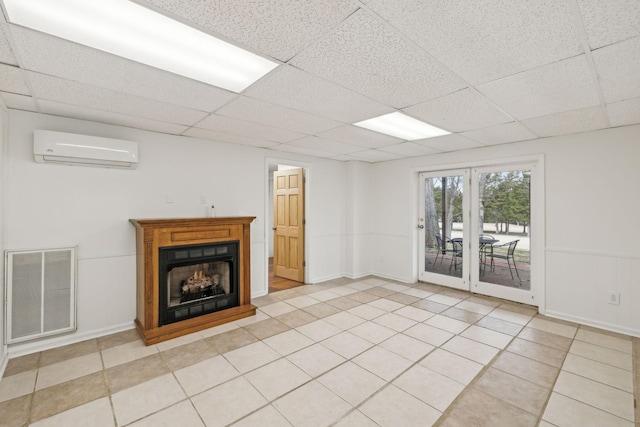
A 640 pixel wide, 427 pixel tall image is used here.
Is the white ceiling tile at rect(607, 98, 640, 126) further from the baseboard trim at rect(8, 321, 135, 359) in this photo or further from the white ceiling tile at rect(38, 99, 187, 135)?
the baseboard trim at rect(8, 321, 135, 359)

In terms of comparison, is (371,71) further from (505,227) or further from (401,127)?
(505,227)

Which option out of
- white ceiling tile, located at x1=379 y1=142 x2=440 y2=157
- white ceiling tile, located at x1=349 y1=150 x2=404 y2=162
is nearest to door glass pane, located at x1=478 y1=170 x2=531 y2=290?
white ceiling tile, located at x1=379 y1=142 x2=440 y2=157

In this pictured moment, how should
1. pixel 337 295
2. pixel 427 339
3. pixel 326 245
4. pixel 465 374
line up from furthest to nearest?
1. pixel 326 245
2. pixel 337 295
3. pixel 427 339
4. pixel 465 374

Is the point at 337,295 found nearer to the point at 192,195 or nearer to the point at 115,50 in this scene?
the point at 192,195

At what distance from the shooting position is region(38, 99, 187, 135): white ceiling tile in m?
2.71

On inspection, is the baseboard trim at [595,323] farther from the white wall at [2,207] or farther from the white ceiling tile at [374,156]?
the white wall at [2,207]

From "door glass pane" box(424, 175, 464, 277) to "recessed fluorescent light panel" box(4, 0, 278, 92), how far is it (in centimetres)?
398

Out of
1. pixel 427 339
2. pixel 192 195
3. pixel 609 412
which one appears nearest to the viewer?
pixel 609 412

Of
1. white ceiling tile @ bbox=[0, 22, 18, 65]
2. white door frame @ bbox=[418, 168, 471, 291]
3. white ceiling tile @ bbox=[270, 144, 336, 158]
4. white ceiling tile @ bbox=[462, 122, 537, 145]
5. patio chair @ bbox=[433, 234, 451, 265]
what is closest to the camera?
white ceiling tile @ bbox=[0, 22, 18, 65]

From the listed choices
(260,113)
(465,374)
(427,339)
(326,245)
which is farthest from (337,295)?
(260,113)

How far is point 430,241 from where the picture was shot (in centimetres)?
536

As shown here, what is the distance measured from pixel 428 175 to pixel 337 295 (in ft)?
8.83

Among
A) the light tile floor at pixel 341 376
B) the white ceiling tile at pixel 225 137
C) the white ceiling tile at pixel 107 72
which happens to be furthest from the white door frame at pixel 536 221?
the white ceiling tile at pixel 107 72

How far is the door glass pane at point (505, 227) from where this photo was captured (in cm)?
420
